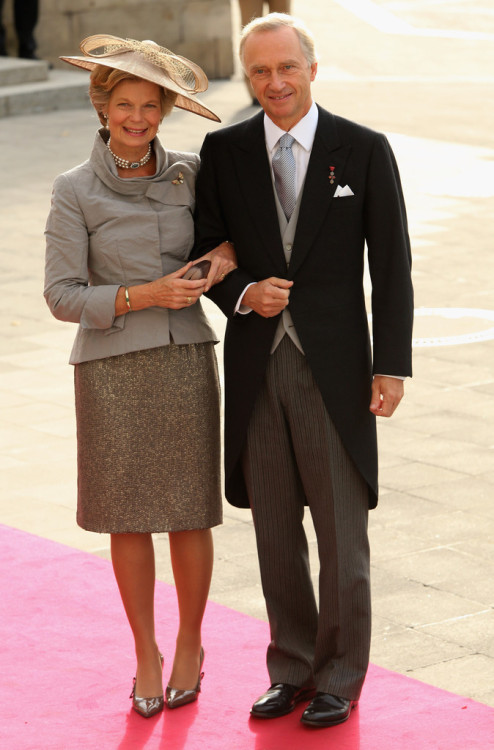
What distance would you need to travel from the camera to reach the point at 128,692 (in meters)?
4.38

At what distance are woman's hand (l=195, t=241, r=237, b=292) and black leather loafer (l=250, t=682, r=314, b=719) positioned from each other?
3.99ft

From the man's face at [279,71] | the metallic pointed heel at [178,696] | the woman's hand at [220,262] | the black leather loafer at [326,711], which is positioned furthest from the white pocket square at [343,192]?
the metallic pointed heel at [178,696]

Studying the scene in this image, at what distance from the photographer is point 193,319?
416cm

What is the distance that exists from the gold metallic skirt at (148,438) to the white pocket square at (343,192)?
620 millimetres

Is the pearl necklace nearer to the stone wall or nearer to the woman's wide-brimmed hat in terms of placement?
the woman's wide-brimmed hat

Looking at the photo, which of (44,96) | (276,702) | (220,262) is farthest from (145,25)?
(276,702)

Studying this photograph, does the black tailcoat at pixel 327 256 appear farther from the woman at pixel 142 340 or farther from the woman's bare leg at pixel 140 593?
the woman's bare leg at pixel 140 593

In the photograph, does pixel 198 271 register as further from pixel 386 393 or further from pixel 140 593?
pixel 140 593

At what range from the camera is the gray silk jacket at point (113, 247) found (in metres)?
4.01

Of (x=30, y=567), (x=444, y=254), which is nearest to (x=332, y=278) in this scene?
(x=30, y=567)

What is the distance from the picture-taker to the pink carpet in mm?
4031

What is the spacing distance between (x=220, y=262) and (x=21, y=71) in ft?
46.7

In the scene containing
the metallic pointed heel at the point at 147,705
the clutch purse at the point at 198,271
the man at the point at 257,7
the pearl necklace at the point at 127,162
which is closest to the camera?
the clutch purse at the point at 198,271

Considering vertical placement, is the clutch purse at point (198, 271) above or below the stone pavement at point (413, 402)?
above
